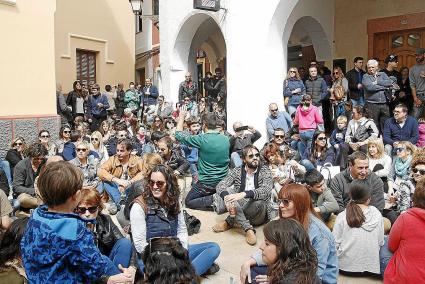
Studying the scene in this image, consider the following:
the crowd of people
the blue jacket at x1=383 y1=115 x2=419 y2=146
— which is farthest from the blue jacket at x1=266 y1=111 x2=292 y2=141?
the blue jacket at x1=383 y1=115 x2=419 y2=146

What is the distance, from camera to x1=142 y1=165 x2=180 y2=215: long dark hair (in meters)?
3.69

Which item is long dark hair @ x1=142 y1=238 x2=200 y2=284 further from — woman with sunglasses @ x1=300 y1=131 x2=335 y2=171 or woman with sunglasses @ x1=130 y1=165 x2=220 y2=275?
woman with sunglasses @ x1=300 y1=131 x2=335 y2=171

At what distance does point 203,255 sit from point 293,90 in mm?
5622

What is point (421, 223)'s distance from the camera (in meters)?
2.92

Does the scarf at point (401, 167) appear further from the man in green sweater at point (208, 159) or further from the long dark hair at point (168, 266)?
the long dark hair at point (168, 266)

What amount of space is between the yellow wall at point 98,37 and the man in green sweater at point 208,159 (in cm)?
902

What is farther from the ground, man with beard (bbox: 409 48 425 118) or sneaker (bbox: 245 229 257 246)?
man with beard (bbox: 409 48 425 118)

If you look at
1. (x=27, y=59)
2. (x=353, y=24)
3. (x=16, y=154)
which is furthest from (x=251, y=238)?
(x=353, y=24)

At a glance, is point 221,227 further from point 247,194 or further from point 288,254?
point 288,254

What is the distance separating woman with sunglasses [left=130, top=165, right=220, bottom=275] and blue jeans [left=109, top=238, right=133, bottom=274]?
11cm

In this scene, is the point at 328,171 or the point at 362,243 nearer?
the point at 362,243

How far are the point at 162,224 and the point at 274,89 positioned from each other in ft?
20.1

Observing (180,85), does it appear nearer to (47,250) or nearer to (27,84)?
(27,84)

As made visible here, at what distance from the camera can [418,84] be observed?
8.07m
